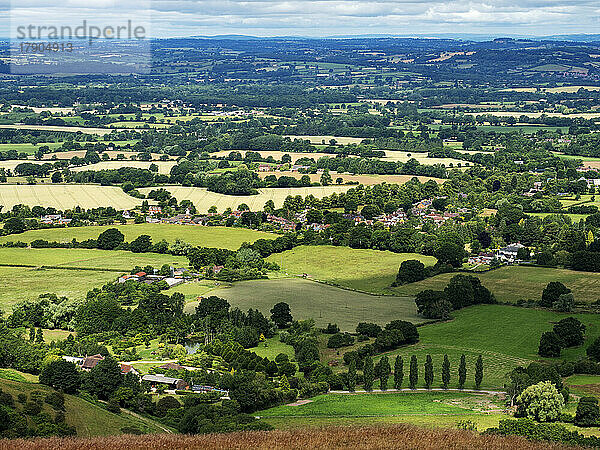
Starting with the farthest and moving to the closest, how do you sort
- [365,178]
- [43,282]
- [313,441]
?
[365,178]
[43,282]
[313,441]

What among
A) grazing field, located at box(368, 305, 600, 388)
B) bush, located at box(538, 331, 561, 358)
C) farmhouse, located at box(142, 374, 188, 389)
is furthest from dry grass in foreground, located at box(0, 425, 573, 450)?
bush, located at box(538, 331, 561, 358)

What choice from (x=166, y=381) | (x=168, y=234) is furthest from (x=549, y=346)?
(x=168, y=234)

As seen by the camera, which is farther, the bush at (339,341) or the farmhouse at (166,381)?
the bush at (339,341)

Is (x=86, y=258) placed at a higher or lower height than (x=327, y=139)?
lower

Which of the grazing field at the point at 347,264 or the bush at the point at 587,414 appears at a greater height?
the bush at the point at 587,414

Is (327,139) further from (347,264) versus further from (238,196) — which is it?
(347,264)

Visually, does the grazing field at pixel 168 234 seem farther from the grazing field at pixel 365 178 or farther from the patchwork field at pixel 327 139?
the patchwork field at pixel 327 139

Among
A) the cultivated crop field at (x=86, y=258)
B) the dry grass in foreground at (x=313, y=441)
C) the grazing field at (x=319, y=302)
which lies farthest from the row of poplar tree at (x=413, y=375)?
the cultivated crop field at (x=86, y=258)

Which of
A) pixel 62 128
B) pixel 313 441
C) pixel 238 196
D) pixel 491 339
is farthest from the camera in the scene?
pixel 62 128
